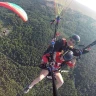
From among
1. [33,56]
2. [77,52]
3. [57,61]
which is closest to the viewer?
[57,61]

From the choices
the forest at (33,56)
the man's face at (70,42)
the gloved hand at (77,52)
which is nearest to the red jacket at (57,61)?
the gloved hand at (77,52)

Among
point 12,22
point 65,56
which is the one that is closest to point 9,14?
point 12,22

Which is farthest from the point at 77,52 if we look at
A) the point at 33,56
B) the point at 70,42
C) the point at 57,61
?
the point at 33,56

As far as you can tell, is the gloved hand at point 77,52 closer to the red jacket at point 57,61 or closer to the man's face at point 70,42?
the man's face at point 70,42

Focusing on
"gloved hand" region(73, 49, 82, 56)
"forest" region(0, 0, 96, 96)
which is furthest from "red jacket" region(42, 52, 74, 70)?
"forest" region(0, 0, 96, 96)

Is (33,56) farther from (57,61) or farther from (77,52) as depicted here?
(57,61)

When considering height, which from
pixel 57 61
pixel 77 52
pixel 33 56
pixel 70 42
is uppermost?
pixel 70 42

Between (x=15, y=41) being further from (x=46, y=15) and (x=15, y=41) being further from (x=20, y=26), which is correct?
(x=46, y=15)

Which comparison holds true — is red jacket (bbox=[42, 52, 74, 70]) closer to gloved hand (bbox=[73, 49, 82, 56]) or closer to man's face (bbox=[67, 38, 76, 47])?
gloved hand (bbox=[73, 49, 82, 56])

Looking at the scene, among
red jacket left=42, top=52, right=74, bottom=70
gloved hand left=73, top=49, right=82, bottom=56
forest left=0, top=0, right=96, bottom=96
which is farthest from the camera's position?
forest left=0, top=0, right=96, bottom=96
